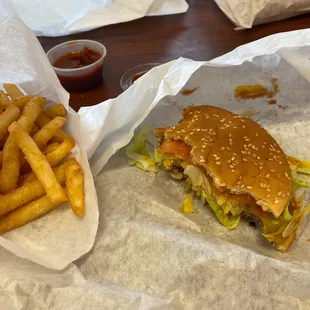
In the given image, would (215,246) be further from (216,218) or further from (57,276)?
(57,276)

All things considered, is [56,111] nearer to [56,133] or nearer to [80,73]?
[56,133]

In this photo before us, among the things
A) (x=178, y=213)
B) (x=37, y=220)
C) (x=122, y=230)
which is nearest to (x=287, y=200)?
(x=178, y=213)

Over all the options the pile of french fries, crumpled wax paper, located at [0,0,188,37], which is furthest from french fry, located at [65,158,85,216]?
crumpled wax paper, located at [0,0,188,37]

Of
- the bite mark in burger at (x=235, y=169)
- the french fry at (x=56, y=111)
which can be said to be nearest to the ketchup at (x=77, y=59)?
Result: the french fry at (x=56, y=111)

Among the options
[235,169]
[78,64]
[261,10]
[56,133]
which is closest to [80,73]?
[78,64]

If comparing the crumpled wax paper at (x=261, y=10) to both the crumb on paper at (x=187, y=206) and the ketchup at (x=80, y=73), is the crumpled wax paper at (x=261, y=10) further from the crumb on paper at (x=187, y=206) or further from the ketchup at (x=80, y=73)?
the crumb on paper at (x=187, y=206)

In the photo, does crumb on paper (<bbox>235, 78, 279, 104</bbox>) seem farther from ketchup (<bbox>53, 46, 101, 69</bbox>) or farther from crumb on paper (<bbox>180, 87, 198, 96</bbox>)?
A: ketchup (<bbox>53, 46, 101, 69</bbox>)
